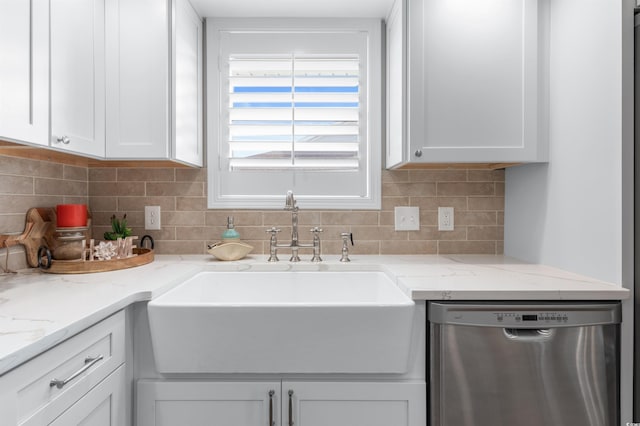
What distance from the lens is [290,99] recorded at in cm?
209

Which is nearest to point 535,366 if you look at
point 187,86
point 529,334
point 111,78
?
point 529,334

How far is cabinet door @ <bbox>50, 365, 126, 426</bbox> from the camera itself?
98cm

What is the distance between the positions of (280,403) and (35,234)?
1261mm

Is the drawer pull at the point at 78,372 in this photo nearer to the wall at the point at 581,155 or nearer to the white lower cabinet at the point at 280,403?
the white lower cabinet at the point at 280,403

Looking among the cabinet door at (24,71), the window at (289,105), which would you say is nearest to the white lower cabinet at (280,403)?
the cabinet door at (24,71)

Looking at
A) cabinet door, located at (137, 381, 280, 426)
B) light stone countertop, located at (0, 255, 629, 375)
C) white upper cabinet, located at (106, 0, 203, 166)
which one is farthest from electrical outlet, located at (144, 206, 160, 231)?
cabinet door, located at (137, 381, 280, 426)

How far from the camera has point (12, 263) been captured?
1.59 metres

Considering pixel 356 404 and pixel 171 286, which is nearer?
pixel 356 404

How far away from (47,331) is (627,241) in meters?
1.67

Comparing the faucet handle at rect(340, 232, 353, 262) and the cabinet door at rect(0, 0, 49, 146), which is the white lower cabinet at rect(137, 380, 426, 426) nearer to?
the faucet handle at rect(340, 232, 353, 262)

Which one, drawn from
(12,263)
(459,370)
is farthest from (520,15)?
(12,263)

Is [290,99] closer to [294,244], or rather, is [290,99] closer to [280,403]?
[294,244]

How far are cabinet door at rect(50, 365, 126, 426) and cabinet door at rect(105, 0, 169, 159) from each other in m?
0.91

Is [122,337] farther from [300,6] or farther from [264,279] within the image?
[300,6]
